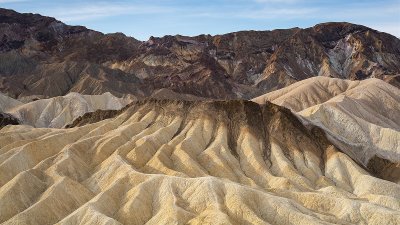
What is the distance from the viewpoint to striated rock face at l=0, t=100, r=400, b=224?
6856 centimetres

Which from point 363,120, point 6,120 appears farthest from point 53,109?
point 363,120

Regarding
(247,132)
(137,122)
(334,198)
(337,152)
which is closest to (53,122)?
(137,122)

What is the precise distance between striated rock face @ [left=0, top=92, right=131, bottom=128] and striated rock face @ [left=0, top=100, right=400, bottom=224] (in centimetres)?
5232

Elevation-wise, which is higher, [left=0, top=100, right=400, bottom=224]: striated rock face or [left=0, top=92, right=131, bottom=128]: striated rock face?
[left=0, top=100, right=400, bottom=224]: striated rock face

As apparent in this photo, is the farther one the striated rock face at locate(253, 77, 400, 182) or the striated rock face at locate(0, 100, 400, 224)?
the striated rock face at locate(253, 77, 400, 182)

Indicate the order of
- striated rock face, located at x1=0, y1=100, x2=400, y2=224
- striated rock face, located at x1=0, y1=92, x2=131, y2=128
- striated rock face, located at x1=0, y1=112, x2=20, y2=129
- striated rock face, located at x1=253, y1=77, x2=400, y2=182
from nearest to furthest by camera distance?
striated rock face, located at x1=0, y1=100, x2=400, y2=224 < striated rock face, located at x1=253, y1=77, x2=400, y2=182 < striated rock face, located at x1=0, y1=112, x2=20, y2=129 < striated rock face, located at x1=0, y1=92, x2=131, y2=128

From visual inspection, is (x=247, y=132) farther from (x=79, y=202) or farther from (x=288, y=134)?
(x=79, y=202)

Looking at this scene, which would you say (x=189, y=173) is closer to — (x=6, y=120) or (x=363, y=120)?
(x=363, y=120)

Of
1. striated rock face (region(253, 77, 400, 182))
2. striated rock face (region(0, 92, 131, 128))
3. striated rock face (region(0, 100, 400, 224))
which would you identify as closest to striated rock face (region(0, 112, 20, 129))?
striated rock face (region(0, 92, 131, 128))

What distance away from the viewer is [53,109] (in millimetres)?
174250

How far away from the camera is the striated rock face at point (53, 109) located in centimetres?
16662

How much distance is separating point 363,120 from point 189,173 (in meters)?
55.0

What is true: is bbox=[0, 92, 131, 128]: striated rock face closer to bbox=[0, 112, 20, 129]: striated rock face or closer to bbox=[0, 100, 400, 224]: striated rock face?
bbox=[0, 112, 20, 129]: striated rock face

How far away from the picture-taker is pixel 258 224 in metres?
64.5
